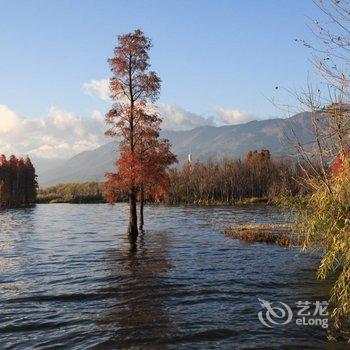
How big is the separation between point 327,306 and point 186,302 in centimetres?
481

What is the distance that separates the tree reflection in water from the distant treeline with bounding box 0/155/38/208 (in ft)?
275

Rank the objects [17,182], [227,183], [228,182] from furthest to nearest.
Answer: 1. [17,182]
2. [228,182]
3. [227,183]

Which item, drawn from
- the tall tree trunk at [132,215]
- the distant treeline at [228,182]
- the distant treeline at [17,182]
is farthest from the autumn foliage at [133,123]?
the distant treeline at [17,182]

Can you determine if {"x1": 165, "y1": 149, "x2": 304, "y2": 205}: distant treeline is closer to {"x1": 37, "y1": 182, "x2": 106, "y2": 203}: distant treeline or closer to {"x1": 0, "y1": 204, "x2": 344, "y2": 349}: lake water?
{"x1": 37, "y1": 182, "x2": 106, "y2": 203}: distant treeline

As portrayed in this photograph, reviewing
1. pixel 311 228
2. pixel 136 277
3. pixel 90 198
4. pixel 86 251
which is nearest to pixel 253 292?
pixel 136 277

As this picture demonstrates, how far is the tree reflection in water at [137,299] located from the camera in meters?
12.7

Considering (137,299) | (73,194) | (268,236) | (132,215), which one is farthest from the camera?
(73,194)

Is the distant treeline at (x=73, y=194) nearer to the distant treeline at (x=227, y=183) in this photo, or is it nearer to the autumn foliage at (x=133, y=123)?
the distant treeline at (x=227, y=183)

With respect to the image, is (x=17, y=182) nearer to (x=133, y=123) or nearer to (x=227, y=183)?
(x=227, y=183)

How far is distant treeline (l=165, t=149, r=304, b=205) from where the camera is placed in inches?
3807

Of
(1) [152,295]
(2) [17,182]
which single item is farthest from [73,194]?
(1) [152,295]

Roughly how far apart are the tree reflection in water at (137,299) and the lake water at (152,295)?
33 mm

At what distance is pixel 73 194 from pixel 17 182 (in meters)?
17.7

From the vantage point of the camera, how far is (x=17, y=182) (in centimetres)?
11044
